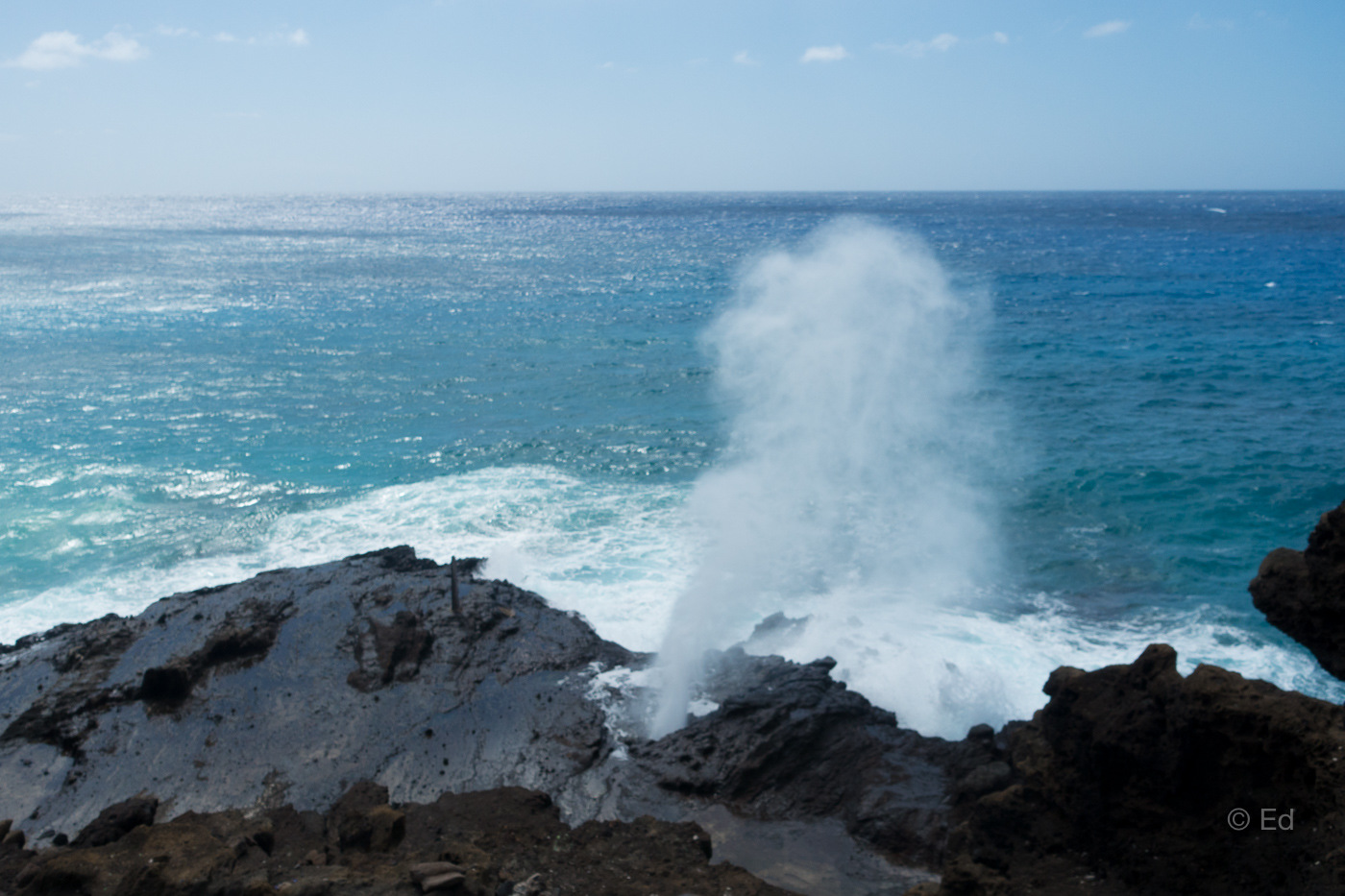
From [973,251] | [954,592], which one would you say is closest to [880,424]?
[954,592]

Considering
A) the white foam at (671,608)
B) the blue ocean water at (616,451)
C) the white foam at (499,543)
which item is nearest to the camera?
the white foam at (671,608)

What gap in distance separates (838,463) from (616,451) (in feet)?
21.7

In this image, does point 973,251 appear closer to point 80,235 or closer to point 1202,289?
point 1202,289

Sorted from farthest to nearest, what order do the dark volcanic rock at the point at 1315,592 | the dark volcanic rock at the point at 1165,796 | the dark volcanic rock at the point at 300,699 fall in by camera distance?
the dark volcanic rock at the point at 300,699, the dark volcanic rock at the point at 1315,592, the dark volcanic rock at the point at 1165,796

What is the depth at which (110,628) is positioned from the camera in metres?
13.3

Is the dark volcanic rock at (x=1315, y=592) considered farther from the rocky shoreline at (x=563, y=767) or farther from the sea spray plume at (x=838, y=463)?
the sea spray plume at (x=838, y=463)

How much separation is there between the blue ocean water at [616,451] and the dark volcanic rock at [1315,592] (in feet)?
16.5

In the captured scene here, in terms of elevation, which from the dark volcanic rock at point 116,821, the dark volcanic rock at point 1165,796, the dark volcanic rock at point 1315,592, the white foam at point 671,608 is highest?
the dark volcanic rock at point 1315,592

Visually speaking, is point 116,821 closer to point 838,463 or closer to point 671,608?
point 671,608

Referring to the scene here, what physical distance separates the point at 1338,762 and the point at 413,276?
6636 cm

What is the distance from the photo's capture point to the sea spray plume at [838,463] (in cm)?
1644

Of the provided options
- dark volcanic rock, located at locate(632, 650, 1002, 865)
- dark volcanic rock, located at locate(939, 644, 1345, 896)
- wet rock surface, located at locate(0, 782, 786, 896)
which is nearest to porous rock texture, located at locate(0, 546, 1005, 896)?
dark volcanic rock, located at locate(632, 650, 1002, 865)

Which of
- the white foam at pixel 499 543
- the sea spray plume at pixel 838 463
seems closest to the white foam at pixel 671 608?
the white foam at pixel 499 543

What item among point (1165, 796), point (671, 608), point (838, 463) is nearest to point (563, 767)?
point (671, 608)
